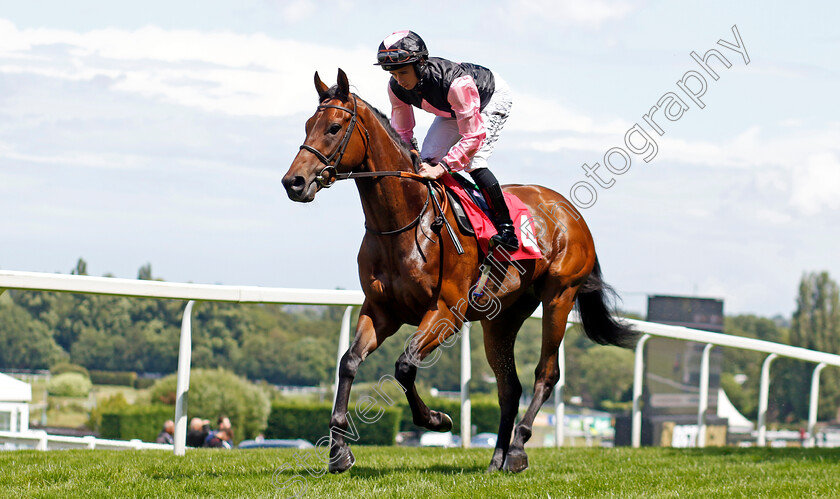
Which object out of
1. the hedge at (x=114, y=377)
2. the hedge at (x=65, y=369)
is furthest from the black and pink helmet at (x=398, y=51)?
the hedge at (x=114, y=377)

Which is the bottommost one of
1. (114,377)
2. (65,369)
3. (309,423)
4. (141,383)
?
(141,383)

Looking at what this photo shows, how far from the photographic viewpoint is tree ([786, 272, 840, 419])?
86.2 m

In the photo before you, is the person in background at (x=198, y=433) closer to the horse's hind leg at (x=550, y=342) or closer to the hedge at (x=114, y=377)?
the horse's hind leg at (x=550, y=342)

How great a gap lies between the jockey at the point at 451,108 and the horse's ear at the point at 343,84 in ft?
0.94

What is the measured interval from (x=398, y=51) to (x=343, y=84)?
375 mm

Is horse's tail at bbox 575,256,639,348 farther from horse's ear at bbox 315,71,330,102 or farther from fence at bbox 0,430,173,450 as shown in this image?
fence at bbox 0,430,173,450

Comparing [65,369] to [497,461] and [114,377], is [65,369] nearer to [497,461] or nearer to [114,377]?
[114,377]

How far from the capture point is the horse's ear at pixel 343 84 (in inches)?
179

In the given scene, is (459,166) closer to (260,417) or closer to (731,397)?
(260,417)

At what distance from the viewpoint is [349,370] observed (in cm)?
448

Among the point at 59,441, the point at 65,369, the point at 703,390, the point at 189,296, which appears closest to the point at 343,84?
the point at 189,296

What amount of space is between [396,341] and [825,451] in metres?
58.7

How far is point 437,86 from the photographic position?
4.89 metres

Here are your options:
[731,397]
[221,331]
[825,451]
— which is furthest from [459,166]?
[731,397]
